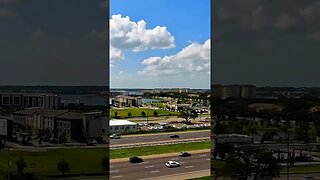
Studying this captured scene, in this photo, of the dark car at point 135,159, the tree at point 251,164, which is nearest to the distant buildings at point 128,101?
the dark car at point 135,159

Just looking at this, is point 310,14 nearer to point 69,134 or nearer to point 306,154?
point 306,154

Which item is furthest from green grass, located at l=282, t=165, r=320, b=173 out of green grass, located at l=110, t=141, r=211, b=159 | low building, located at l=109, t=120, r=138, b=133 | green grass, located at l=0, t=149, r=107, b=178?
low building, located at l=109, t=120, r=138, b=133

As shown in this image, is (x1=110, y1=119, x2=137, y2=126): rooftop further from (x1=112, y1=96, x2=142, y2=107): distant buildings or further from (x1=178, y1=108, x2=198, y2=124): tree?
(x1=178, y1=108, x2=198, y2=124): tree

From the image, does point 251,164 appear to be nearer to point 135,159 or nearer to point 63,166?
point 63,166

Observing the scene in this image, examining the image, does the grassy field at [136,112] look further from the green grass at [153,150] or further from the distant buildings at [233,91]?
the distant buildings at [233,91]

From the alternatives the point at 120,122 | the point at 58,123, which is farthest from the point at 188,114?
the point at 58,123

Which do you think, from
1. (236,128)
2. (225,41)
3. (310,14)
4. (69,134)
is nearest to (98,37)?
(69,134)

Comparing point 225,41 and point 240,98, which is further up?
point 225,41
